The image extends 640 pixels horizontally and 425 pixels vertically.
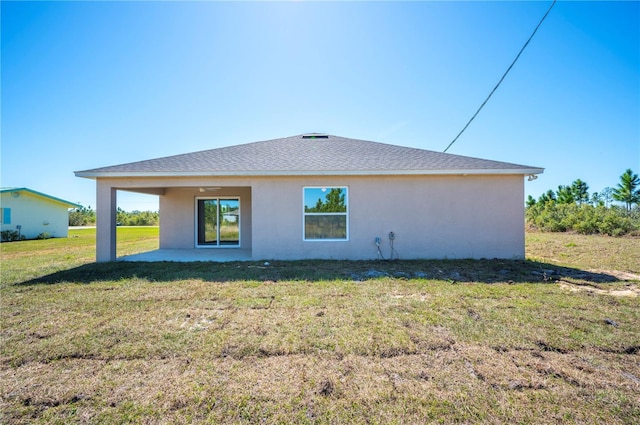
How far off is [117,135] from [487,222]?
672 inches

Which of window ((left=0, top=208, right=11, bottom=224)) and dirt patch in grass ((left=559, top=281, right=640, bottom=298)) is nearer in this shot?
dirt patch in grass ((left=559, top=281, right=640, bottom=298))

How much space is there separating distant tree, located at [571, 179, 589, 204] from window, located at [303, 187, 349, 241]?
4931 centimetres

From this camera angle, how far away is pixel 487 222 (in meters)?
8.55

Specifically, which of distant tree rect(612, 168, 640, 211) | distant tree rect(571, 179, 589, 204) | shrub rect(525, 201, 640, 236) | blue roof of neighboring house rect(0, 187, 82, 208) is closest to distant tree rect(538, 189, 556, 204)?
distant tree rect(571, 179, 589, 204)

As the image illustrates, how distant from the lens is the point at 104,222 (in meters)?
8.48

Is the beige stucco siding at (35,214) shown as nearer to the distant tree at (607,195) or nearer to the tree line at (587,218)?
the tree line at (587,218)

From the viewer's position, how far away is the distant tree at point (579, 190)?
41188 millimetres

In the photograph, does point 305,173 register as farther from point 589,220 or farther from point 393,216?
point 589,220

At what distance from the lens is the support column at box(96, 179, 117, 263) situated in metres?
8.50

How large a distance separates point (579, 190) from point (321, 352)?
184ft

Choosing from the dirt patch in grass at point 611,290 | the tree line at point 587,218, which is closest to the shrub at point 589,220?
the tree line at point 587,218

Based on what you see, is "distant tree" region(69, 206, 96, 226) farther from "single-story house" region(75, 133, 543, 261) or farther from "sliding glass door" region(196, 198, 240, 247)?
"single-story house" region(75, 133, 543, 261)

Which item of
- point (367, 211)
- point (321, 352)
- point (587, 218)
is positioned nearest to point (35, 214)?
point (367, 211)

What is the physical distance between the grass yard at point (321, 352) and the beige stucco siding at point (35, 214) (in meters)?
19.1
